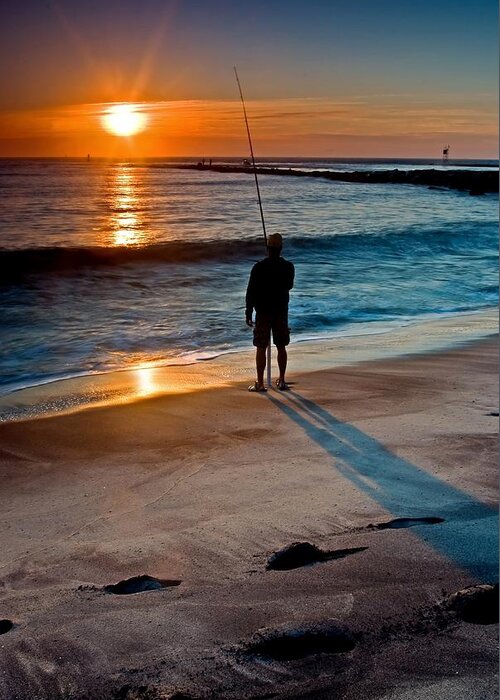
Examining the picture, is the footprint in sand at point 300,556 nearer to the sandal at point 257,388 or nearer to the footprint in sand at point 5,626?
the footprint in sand at point 5,626

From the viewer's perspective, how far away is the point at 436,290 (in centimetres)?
1600

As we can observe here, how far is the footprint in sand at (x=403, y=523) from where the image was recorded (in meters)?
3.72

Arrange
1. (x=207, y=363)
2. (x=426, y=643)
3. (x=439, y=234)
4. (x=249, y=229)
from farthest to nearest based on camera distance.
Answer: (x=249, y=229), (x=439, y=234), (x=207, y=363), (x=426, y=643)

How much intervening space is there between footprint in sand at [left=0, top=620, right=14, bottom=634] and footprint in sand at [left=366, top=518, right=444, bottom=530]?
5.77 ft

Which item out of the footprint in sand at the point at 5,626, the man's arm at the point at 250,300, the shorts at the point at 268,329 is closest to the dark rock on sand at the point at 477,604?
the footprint in sand at the point at 5,626

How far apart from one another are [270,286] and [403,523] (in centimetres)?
391

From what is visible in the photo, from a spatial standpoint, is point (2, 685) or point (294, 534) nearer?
point (2, 685)

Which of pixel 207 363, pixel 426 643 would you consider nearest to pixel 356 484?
pixel 426 643

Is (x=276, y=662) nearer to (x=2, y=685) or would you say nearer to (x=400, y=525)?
(x=2, y=685)

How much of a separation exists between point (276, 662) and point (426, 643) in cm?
56

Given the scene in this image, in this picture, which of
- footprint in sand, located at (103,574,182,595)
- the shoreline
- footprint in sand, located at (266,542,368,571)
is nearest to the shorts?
the shoreline

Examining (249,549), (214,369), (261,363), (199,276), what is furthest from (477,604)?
(199,276)

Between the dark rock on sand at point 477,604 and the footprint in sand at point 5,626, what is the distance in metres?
1.77

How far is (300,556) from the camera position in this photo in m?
3.44
